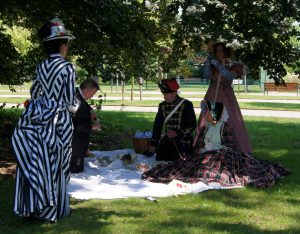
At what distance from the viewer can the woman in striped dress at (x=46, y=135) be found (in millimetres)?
4723

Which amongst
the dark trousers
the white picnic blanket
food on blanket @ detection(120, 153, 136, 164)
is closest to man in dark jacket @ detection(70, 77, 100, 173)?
the dark trousers

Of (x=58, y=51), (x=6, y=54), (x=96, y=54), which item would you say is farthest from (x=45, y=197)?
(x=6, y=54)

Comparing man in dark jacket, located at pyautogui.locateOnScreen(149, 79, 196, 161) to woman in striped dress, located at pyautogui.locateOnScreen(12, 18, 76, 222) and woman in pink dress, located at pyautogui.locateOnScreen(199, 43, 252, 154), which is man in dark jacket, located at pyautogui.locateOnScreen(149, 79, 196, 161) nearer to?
woman in pink dress, located at pyautogui.locateOnScreen(199, 43, 252, 154)

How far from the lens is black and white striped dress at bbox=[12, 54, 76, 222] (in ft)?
15.5

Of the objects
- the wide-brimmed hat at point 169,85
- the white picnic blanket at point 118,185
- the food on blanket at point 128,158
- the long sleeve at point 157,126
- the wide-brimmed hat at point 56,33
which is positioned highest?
the wide-brimmed hat at point 56,33

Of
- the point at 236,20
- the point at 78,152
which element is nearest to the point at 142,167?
the point at 78,152

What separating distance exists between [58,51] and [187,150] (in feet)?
10.4

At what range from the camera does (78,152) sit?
7.11 meters

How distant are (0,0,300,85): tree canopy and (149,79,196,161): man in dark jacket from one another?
743 mm

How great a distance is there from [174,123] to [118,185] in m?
1.52

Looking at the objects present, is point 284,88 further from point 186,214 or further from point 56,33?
point 56,33

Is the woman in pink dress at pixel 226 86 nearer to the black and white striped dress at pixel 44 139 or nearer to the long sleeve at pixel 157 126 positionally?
the long sleeve at pixel 157 126

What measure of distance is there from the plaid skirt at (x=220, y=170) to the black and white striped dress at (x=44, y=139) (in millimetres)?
2028

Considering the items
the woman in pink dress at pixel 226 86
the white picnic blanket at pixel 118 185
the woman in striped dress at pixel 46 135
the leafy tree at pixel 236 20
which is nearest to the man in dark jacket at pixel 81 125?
the white picnic blanket at pixel 118 185
